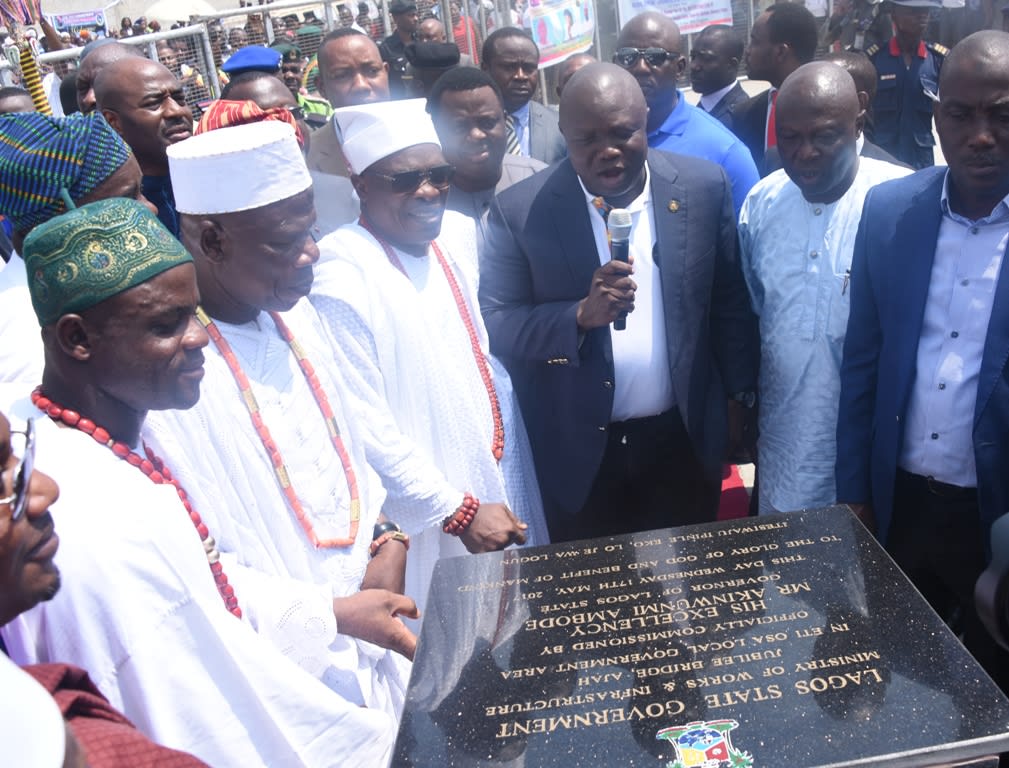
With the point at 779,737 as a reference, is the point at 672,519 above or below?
below

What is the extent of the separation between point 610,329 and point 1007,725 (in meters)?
1.76

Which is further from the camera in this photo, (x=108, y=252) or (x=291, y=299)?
(x=291, y=299)

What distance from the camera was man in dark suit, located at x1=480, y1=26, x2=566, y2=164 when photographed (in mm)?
4934

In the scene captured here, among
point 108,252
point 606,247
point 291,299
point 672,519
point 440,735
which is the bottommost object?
point 672,519

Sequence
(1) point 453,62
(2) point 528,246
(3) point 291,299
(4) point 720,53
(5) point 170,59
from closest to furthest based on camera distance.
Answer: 1. (3) point 291,299
2. (2) point 528,246
3. (1) point 453,62
4. (4) point 720,53
5. (5) point 170,59

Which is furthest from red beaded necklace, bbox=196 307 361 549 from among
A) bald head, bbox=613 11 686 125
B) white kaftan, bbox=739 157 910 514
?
bald head, bbox=613 11 686 125

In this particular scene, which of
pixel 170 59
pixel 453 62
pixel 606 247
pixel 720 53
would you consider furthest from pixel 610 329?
pixel 170 59

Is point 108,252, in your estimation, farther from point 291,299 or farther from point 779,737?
point 779,737

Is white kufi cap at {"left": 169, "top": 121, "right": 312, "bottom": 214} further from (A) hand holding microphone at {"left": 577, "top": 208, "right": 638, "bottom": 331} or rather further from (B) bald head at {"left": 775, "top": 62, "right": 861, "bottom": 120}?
(B) bald head at {"left": 775, "top": 62, "right": 861, "bottom": 120}

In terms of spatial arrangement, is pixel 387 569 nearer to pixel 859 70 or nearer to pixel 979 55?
pixel 979 55

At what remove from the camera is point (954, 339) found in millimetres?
2574

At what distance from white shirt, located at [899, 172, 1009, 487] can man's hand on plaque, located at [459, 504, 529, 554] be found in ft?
4.02

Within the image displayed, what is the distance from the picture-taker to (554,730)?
1763mm

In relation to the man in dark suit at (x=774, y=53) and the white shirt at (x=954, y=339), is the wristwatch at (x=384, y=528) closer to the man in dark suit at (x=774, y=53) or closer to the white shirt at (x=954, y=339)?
the white shirt at (x=954, y=339)
